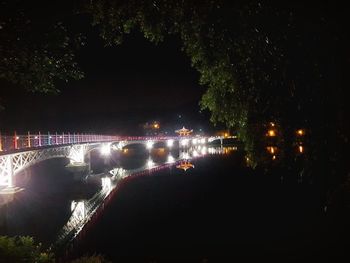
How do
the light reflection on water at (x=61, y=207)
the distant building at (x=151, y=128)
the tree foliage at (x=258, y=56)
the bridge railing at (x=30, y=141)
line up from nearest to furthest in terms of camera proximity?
the tree foliage at (x=258, y=56) < the bridge railing at (x=30, y=141) < the light reflection on water at (x=61, y=207) < the distant building at (x=151, y=128)

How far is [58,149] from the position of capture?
3722cm

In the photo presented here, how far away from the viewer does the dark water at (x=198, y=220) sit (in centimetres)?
1858

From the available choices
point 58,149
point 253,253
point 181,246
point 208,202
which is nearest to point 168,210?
point 208,202

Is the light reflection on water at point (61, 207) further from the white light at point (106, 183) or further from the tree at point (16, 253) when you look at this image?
the tree at point (16, 253)

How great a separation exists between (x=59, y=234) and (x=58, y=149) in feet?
48.2

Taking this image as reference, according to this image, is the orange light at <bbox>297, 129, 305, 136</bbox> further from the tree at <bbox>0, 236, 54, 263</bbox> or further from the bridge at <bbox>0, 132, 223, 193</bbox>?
the bridge at <bbox>0, 132, 223, 193</bbox>

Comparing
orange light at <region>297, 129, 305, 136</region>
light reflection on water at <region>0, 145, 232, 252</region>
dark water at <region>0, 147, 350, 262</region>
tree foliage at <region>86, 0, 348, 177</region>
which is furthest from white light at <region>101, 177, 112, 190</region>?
orange light at <region>297, 129, 305, 136</region>

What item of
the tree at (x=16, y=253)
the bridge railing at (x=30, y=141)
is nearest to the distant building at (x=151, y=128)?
the bridge railing at (x=30, y=141)

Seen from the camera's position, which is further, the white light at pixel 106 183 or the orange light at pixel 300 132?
the white light at pixel 106 183

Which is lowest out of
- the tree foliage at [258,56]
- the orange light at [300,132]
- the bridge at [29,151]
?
the bridge at [29,151]

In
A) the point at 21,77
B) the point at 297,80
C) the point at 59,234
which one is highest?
the point at 21,77

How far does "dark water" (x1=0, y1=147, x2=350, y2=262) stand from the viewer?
18578 millimetres

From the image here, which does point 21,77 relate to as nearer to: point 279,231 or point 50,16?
point 50,16

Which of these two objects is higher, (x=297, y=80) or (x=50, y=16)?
(x=50, y=16)
